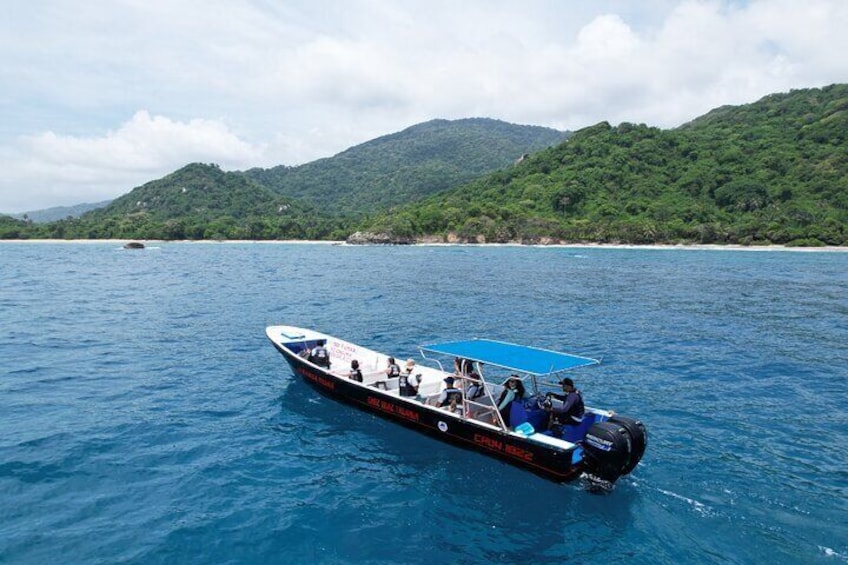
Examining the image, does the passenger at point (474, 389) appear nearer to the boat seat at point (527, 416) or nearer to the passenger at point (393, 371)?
the boat seat at point (527, 416)

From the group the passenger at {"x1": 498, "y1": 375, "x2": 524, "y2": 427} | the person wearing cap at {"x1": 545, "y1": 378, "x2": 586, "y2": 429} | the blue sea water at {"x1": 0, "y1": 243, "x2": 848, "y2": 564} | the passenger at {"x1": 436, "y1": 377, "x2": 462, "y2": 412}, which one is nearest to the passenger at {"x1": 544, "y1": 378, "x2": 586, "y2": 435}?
the person wearing cap at {"x1": 545, "y1": 378, "x2": 586, "y2": 429}

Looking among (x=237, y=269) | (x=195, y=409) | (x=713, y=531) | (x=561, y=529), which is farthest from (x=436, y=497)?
(x=237, y=269)

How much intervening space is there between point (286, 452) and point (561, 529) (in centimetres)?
863

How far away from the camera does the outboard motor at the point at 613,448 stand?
13602 mm

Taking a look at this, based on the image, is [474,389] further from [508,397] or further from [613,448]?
[613,448]

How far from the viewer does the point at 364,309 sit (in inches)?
1652

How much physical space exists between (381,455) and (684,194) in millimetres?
164749

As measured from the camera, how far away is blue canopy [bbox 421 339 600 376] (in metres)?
15.8

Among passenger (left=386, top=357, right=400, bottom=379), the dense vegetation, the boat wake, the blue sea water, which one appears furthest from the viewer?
the dense vegetation

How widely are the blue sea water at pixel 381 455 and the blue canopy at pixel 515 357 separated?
3012 mm

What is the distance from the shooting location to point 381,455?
16516 mm

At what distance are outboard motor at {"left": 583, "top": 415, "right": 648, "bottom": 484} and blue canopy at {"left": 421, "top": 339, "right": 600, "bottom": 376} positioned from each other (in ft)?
6.19

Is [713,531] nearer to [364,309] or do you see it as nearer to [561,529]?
[561,529]

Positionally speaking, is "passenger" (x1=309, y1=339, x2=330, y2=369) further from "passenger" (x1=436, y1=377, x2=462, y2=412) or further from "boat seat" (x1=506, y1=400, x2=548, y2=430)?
"boat seat" (x1=506, y1=400, x2=548, y2=430)
